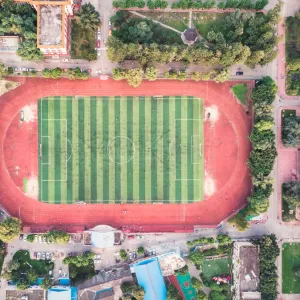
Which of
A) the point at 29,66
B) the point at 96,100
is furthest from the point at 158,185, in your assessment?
the point at 29,66

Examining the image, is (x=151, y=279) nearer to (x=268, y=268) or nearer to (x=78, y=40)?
(x=268, y=268)

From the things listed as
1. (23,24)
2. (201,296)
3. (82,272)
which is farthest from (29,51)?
(201,296)

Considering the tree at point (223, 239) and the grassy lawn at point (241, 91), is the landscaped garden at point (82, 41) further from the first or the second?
the tree at point (223, 239)

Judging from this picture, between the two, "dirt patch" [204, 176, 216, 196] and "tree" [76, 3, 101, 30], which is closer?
"tree" [76, 3, 101, 30]

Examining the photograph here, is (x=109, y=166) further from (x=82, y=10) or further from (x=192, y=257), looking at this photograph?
(x=82, y=10)

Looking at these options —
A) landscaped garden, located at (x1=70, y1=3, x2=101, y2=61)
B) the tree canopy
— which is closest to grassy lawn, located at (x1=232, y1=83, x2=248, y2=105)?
landscaped garden, located at (x1=70, y1=3, x2=101, y2=61)

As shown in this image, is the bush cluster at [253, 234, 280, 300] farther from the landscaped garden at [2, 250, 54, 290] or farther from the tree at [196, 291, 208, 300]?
the landscaped garden at [2, 250, 54, 290]

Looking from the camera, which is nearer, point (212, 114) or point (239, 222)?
point (239, 222)
